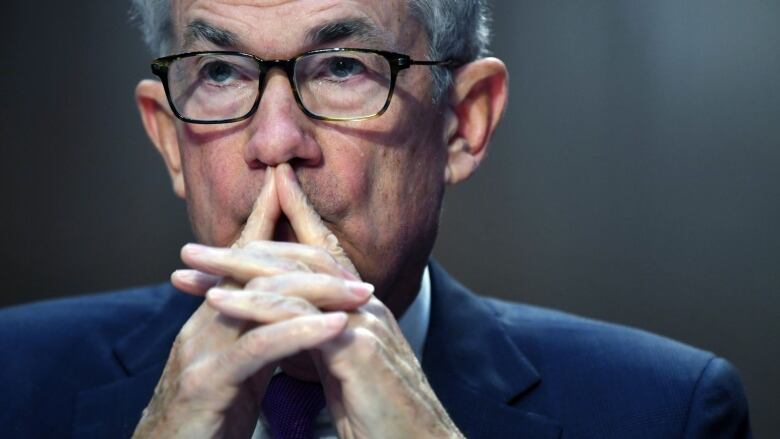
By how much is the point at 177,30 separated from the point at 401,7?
0.42 metres

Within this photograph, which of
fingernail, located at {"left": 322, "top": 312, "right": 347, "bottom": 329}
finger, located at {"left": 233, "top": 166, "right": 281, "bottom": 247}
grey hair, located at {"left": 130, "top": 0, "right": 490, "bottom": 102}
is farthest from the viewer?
grey hair, located at {"left": 130, "top": 0, "right": 490, "bottom": 102}

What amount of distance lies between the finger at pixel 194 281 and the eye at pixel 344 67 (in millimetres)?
445

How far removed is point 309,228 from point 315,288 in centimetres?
24

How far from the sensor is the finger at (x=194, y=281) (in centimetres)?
170

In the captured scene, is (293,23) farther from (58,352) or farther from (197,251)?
(58,352)

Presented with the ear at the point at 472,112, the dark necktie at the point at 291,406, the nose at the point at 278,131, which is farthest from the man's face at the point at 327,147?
the dark necktie at the point at 291,406

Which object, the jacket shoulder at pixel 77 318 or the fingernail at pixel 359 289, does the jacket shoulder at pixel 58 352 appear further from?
the fingernail at pixel 359 289

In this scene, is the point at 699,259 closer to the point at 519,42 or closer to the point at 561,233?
the point at 561,233

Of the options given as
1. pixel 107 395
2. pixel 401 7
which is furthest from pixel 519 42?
pixel 107 395

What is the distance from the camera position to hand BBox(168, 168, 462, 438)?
1592mm

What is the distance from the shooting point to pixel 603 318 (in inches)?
132

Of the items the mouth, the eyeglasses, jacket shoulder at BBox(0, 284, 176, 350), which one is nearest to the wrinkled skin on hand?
the mouth

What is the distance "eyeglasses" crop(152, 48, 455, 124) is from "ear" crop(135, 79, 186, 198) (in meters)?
0.23

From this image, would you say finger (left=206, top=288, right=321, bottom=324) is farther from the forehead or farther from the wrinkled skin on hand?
the forehead
